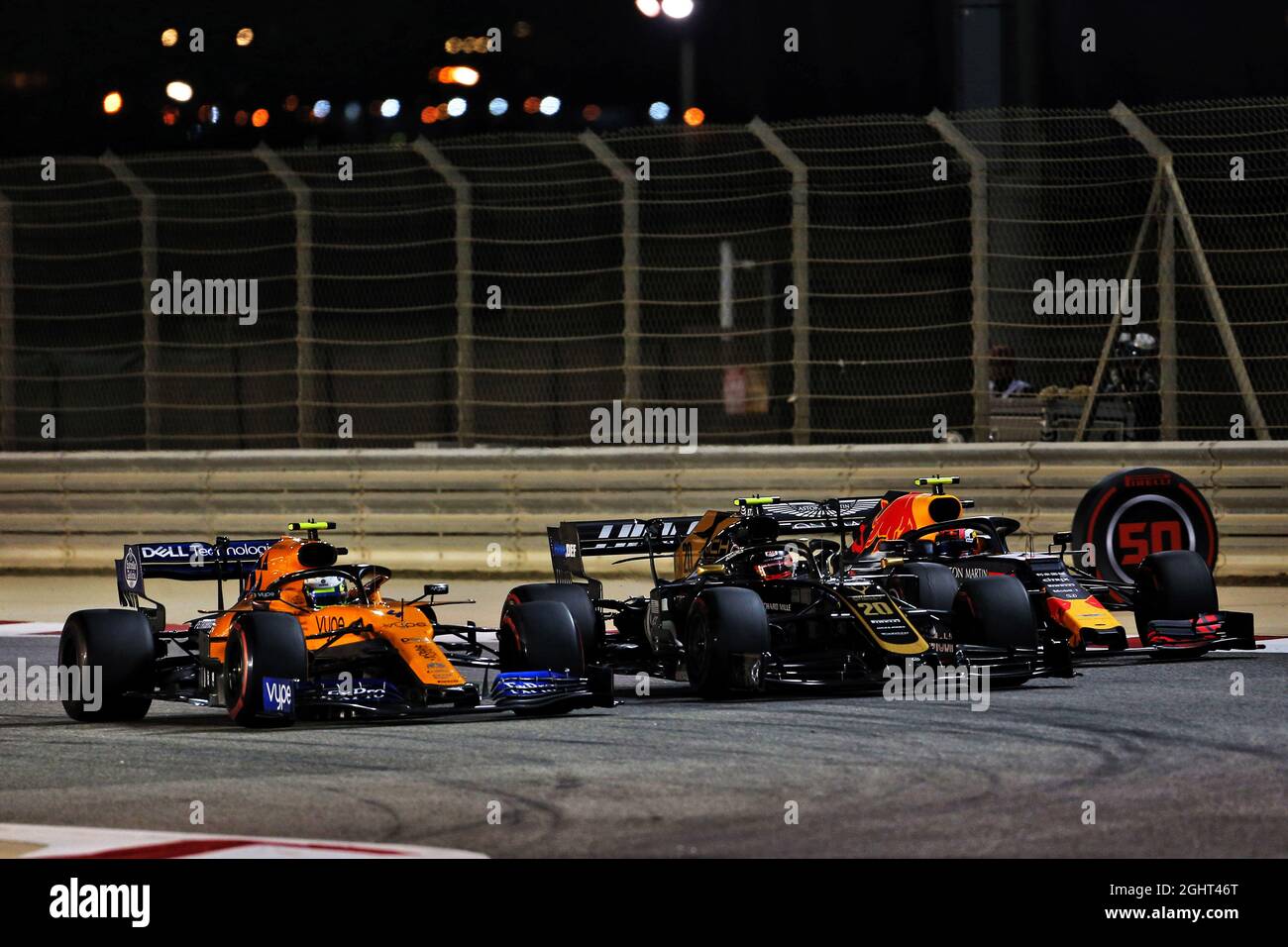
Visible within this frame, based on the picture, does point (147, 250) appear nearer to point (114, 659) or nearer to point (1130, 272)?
point (1130, 272)

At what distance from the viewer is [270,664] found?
28.8 feet

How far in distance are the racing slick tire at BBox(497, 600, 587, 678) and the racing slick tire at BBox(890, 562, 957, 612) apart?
2.12 metres

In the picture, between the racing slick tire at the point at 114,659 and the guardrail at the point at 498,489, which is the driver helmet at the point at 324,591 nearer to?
the racing slick tire at the point at 114,659

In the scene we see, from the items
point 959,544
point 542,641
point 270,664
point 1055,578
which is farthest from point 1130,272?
point 270,664

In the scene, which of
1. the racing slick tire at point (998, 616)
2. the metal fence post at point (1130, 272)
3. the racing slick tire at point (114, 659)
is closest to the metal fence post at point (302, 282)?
the metal fence post at point (1130, 272)

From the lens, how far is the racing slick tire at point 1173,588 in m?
11.1

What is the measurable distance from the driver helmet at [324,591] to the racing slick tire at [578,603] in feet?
3.34

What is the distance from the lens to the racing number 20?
12.2 m

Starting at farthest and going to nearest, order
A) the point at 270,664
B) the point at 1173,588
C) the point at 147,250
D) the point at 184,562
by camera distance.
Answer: the point at 147,250, the point at 1173,588, the point at 184,562, the point at 270,664

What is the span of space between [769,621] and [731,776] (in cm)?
277

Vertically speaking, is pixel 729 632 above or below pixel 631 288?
below

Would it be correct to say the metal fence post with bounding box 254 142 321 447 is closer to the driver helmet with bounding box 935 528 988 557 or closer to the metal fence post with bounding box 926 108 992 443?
the metal fence post with bounding box 926 108 992 443

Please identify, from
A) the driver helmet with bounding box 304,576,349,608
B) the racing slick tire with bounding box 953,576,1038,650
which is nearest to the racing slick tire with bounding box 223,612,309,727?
the driver helmet with bounding box 304,576,349,608

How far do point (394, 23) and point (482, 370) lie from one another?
50.5ft
